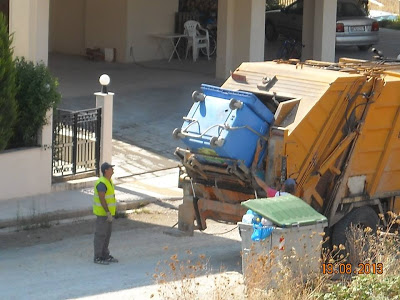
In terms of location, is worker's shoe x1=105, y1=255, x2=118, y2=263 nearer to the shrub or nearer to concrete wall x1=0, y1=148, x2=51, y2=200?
concrete wall x1=0, y1=148, x2=51, y2=200

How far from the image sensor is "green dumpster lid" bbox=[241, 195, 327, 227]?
10.5 m

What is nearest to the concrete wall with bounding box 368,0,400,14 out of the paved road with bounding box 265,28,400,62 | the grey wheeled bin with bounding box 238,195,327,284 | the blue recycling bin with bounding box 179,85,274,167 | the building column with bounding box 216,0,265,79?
the paved road with bounding box 265,28,400,62

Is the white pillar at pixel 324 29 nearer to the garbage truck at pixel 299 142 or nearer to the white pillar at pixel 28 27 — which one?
the white pillar at pixel 28 27

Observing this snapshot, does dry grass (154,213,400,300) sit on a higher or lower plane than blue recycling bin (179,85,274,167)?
lower

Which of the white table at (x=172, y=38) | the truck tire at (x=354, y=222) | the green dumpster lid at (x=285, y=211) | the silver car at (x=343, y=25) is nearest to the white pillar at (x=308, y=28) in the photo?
the silver car at (x=343, y=25)

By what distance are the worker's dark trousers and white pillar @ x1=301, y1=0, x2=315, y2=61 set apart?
Result: 15.1 m

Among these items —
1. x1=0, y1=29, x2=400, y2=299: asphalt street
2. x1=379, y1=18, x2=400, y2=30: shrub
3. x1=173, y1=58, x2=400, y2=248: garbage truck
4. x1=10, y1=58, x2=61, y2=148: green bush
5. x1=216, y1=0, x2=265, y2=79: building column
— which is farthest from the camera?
x1=379, y1=18, x2=400, y2=30: shrub

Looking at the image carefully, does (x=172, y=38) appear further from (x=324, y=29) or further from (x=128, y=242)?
(x=128, y=242)

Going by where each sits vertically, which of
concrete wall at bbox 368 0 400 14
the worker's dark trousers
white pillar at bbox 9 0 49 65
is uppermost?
concrete wall at bbox 368 0 400 14

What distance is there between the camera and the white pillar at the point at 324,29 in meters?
25.6

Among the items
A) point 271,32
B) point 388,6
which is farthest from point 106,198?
point 388,6

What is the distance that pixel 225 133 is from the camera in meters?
11.6
